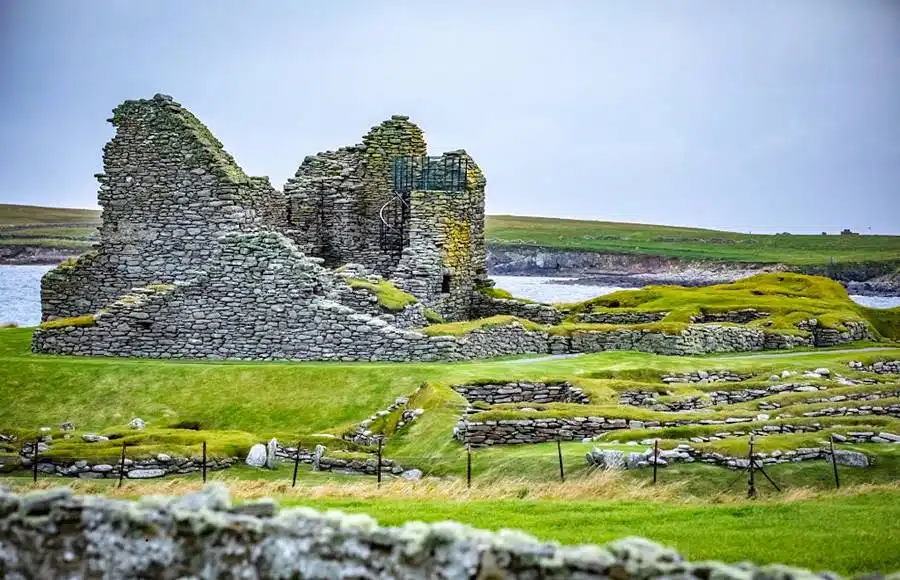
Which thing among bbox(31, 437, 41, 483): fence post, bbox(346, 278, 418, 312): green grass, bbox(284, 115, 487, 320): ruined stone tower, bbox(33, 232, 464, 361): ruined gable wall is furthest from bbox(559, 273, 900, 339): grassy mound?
bbox(31, 437, 41, 483): fence post

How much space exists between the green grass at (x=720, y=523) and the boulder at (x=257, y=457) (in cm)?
527

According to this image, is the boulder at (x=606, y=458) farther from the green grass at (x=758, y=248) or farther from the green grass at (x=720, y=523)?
the green grass at (x=758, y=248)

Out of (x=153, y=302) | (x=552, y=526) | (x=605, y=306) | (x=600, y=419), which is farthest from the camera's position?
(x=605, y=306)

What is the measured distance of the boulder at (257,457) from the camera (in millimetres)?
22656

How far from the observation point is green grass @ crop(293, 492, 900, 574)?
1362 centimetres

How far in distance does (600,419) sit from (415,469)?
185 inches

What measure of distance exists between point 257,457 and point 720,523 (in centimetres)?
1036

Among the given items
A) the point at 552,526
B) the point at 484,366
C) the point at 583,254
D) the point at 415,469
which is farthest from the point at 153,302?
the point at 583,254

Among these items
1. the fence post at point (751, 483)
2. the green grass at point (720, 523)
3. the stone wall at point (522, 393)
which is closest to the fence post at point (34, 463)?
the green grass at point (720, 523)

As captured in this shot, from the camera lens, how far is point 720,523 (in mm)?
15859

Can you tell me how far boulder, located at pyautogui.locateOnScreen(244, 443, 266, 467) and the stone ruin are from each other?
1114cm

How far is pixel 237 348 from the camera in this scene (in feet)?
114

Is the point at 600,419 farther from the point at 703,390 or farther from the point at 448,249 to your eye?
the point at 448,249

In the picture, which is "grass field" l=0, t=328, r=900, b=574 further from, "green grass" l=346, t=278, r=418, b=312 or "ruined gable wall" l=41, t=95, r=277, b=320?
"green grass" l=346, t=278, r=418, b=312
